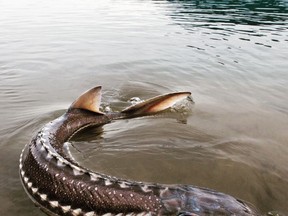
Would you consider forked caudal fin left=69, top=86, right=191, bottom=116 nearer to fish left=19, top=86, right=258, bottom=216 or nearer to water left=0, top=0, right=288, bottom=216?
water left=0, top=0, right=288, bottom=216

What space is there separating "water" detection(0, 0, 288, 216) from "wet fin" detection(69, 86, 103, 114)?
421 millimetres

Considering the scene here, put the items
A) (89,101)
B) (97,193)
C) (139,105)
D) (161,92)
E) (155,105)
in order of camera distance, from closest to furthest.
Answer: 1. (97,193)
2. (89,101)
3. (155,105)
4. (139,105)
5. (161,92)

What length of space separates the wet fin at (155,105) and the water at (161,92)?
0.59 feet

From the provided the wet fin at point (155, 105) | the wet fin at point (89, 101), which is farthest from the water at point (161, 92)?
the wet fin at point (89, 101)

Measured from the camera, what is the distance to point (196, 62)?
31.3ft

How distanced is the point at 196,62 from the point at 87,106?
5.14 meters

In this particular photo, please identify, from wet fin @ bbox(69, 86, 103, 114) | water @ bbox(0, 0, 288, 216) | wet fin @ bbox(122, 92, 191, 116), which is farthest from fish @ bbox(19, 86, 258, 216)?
wet fin @ bbox(122, 92, 191, 116)

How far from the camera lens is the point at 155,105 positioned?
5.38 metres

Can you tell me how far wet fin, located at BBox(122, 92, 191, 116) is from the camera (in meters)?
5.17

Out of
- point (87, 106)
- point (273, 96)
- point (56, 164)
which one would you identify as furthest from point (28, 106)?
point (273, 96)

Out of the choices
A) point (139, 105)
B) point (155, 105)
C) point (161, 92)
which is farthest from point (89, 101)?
point (161, 92)

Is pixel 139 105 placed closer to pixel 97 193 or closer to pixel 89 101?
pixel 89 101

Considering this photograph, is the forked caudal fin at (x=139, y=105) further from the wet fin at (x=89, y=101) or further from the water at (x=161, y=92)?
the water at (x=161, y=92)

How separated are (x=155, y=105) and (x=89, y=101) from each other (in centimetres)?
106
